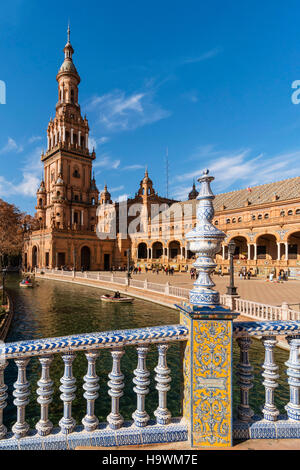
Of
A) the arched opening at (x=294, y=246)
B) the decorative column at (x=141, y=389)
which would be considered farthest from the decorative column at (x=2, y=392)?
the arched opening at (x=294, y=246)

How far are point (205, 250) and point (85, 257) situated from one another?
47.2 m

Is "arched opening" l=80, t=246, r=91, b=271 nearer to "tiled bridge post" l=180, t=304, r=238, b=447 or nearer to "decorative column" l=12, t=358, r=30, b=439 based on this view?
"decorative column" l=12, t=358, r=30, b=439

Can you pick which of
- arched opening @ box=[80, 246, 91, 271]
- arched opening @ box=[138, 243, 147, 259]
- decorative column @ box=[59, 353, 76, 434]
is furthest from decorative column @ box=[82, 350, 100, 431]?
arched opening @ box=[138, 243, 147, 259]

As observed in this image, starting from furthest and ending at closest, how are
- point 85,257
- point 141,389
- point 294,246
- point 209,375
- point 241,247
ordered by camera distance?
point 85,257
point 241,247
point 294,246
point 141,389
point 209,375

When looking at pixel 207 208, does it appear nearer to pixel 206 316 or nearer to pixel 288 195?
pixel 206 316

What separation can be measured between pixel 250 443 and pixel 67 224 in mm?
51200

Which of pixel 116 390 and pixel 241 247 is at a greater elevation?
pixel 241 247

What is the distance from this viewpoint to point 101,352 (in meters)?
8.45

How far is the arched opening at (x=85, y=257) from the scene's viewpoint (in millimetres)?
47062

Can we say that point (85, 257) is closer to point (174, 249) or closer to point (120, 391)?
point (174, 249)

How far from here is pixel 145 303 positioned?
16969 mm

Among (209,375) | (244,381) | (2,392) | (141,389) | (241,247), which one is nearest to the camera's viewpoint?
(2,392)

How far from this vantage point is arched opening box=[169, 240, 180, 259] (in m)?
52.1

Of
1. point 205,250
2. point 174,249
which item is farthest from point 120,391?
point 174,249
